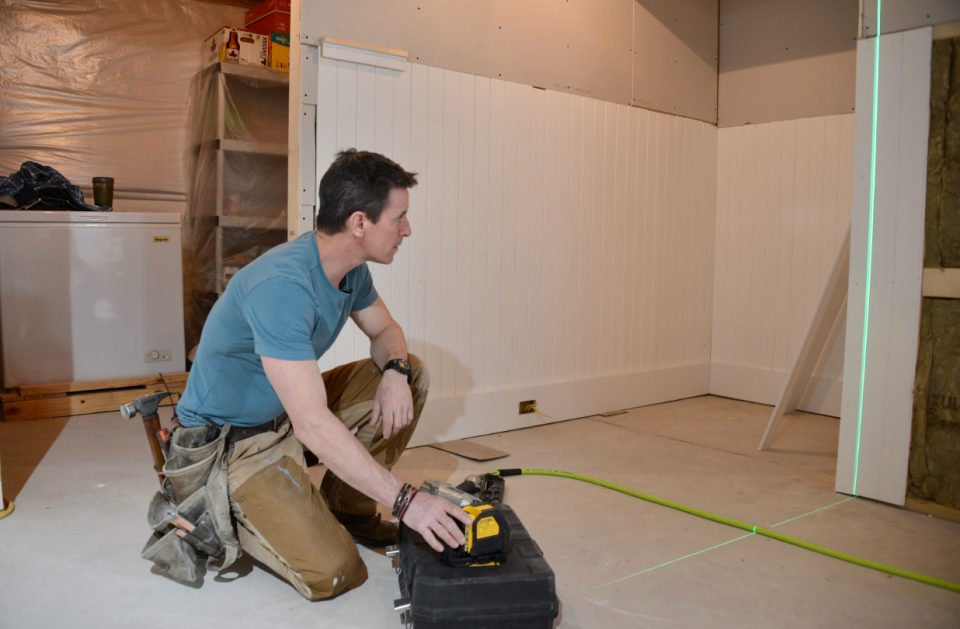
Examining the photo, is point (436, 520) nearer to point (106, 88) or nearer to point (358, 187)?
point (358, 187)

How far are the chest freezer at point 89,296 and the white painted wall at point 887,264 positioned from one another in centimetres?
327

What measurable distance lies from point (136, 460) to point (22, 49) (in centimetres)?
280

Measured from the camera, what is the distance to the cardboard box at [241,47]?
4215 mm

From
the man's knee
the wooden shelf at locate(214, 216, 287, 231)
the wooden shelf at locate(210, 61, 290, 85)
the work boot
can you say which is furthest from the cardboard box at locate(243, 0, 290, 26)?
the man's knee

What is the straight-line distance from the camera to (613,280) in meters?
4.05

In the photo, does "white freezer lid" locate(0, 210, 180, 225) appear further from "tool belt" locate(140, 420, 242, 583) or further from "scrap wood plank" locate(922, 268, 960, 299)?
"scrap wood plank" locate(922, 268, 960, 299)

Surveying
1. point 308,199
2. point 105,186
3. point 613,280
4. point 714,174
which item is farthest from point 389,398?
point 714,174

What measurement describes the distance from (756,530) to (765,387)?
85.7 inches

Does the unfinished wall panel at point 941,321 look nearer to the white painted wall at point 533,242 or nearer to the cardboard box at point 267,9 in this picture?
the white painted wall at point 533,242

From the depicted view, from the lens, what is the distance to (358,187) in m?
1.79

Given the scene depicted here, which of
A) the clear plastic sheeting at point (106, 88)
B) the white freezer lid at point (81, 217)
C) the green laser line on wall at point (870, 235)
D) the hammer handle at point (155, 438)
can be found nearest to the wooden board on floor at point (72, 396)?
the white freezer lid at point (81, 217)

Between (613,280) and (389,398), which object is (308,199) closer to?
(389,398)

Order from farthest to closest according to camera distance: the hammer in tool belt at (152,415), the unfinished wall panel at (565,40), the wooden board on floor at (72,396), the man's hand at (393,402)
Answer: the wooden board on floor at (72,396)
the unfinished wall panel at (565,40)
the man's hand at (393,402)
the hammer in tool belt at (152,415)

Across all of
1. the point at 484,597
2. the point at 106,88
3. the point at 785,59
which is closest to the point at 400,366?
the point at 484,597
